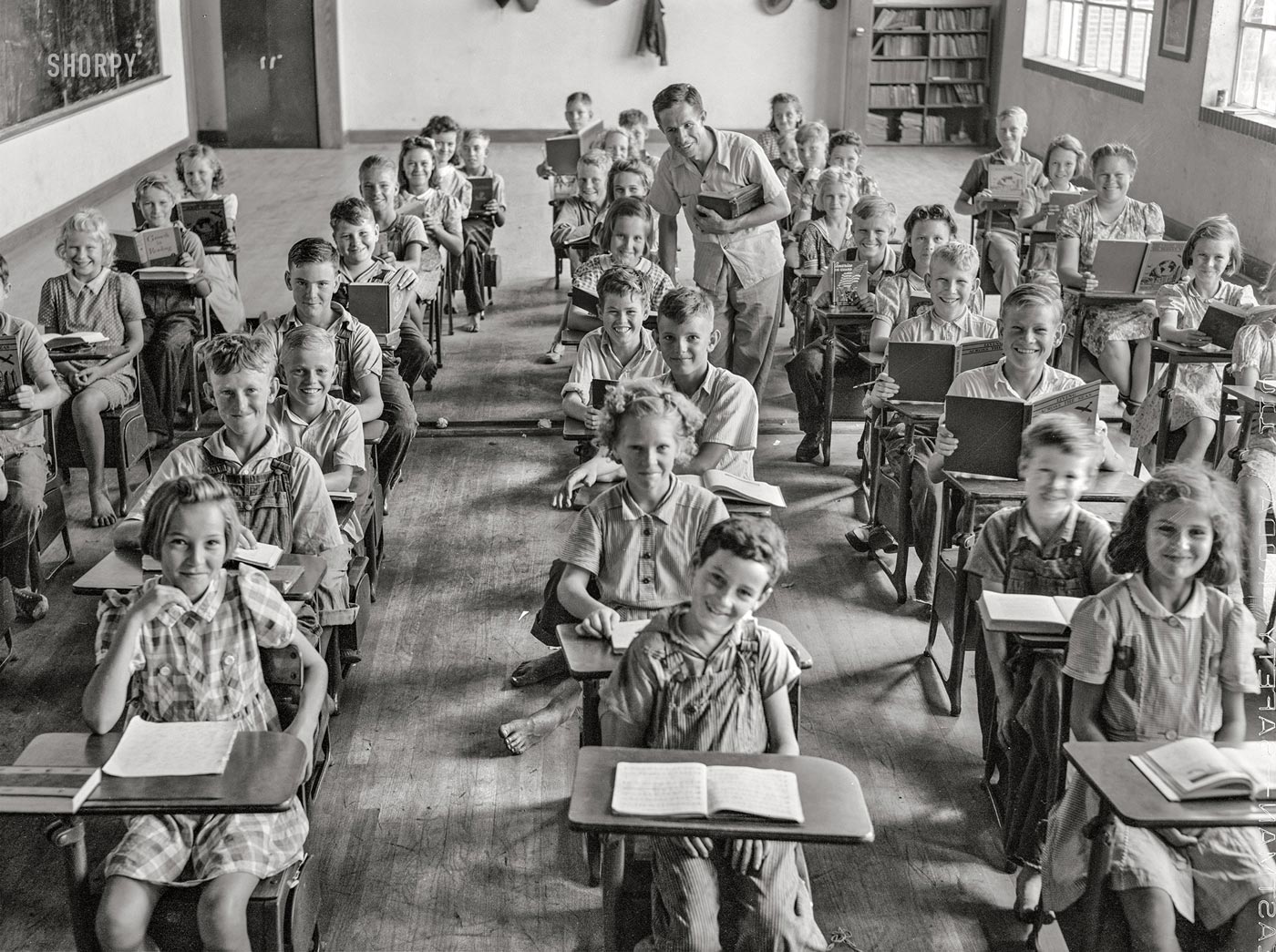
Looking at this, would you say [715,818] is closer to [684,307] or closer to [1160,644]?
[1160,644]

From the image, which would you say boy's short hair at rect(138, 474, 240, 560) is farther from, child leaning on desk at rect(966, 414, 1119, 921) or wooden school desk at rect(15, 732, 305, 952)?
child leaning on desk at rect(966, 414, 1119, 921)

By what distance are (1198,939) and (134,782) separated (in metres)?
1.81

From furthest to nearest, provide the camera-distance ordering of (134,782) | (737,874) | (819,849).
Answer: (819,849) < (737,874) < (134,782)

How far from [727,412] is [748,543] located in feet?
5.48

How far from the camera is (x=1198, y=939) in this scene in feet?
7.93

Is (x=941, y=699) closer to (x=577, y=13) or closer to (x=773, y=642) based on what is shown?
(x=773, y=642)

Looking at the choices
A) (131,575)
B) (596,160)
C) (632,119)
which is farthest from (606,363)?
(632,119)

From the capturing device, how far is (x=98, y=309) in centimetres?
533

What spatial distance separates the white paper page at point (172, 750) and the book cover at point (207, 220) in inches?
189

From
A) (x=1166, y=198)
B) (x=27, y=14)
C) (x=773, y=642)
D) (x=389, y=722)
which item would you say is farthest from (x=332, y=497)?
(x=1166, y=198)

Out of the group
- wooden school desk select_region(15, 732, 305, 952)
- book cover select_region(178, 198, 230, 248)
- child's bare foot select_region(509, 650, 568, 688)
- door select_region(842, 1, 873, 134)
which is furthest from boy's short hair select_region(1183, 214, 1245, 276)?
door select_region(842, 1, 873, 134)

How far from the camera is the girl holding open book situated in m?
4.99

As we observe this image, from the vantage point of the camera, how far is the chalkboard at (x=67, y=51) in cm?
995

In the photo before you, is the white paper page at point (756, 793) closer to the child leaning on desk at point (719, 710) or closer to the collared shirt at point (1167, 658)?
the child leaning on desk at point (719, 710)
